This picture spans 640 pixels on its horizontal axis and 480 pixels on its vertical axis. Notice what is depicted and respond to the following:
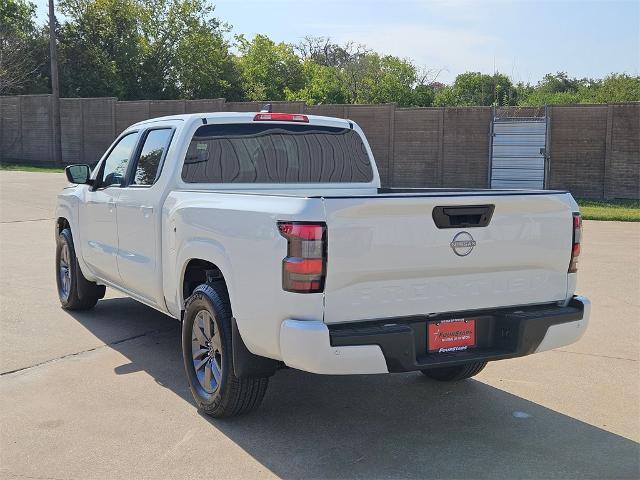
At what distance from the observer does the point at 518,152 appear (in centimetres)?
2114

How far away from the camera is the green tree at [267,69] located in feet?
162

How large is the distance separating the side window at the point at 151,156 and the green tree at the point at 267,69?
42.8m

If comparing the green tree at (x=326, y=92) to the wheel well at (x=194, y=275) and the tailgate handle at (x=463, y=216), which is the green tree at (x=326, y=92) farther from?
the tailgate handle at (x=463, y=216)

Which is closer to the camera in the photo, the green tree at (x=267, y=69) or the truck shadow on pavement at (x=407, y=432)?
the truck shadow on pavement at (x=407, y=432)

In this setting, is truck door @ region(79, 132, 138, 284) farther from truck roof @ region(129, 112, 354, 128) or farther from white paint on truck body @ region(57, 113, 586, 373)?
white paint on truck body @ region(57, 113, 586, 373)

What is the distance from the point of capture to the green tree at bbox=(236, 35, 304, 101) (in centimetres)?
4931

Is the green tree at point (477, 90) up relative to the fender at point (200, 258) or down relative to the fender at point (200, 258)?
up

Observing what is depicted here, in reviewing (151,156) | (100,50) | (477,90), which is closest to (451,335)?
(151,156)

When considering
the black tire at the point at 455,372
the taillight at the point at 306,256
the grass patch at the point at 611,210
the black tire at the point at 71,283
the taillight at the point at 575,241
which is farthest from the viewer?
the grass patch at the point at 611,210

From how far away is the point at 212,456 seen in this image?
13.9 feet

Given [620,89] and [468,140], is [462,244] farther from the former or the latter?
[620,89]

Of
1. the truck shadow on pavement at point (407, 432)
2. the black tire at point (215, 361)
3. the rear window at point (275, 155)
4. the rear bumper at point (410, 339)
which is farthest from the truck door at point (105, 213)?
the rear bumper at point (410, 339)

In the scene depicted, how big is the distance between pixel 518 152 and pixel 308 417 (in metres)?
17.5

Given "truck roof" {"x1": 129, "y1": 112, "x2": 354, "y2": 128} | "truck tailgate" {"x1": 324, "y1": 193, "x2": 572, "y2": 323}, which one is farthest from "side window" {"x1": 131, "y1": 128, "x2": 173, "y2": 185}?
"truck tailgate" {"x1": 324, "y1": 193, "x2": 572, "y2": 323}
